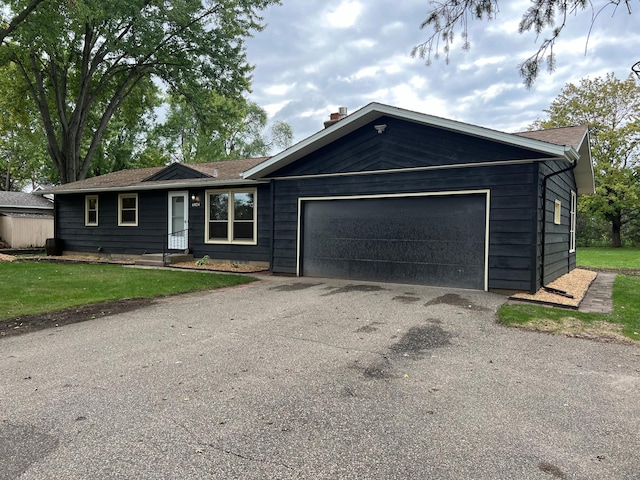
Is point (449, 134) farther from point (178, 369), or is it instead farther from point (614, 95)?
point (614, 95)

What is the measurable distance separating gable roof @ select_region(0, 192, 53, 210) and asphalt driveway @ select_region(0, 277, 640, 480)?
70.0ft

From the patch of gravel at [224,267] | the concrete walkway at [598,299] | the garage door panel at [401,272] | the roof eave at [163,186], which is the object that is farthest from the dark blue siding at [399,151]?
the patch of gravel at [224,267]

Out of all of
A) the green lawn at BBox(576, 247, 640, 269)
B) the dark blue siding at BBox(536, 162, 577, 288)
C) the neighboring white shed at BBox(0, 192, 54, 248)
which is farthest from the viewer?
the neighboring white shed at BBox(0, 192, 54, 248)

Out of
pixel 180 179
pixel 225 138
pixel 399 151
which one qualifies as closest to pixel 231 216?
pixel 180 179

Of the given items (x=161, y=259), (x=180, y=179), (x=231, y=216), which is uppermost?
(x=180, y=179)

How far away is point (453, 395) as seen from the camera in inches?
124

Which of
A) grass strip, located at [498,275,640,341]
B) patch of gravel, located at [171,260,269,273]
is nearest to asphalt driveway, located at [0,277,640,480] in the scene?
grass strip, located at [498,275,640,341]

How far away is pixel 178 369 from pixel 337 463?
202cm

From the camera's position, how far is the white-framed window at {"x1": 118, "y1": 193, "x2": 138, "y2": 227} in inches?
558

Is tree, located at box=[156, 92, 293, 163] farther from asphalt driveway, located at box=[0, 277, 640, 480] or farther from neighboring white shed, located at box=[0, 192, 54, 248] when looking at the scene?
asphalt driveway, located at box=[0, 277, 640, 480]

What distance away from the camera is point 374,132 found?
29.2 ft

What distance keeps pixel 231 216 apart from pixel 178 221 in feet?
7.70

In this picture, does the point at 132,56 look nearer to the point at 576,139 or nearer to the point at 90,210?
the point at 90,210

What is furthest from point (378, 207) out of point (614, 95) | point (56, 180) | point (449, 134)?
point (56, 180)
